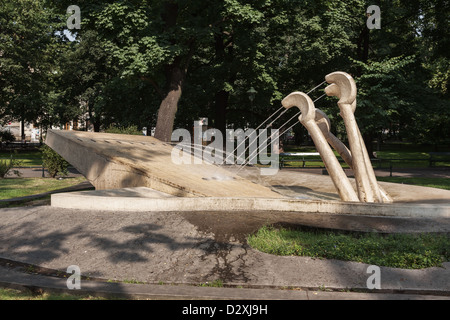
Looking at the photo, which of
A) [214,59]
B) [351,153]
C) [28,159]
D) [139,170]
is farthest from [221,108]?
[28,159]

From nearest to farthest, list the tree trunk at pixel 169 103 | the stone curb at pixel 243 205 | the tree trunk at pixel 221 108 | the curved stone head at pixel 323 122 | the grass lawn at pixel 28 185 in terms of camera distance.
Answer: the stone curb at pixel 243 205 → the curved stone head at pixel 323 122 → the grass lawn at pixel 28 185 → the tree trunk at pixel 169 103 → the tree trunk at pixel 221 108

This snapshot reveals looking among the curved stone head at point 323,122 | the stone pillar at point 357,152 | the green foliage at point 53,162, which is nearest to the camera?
the stone pillar at point 357,152

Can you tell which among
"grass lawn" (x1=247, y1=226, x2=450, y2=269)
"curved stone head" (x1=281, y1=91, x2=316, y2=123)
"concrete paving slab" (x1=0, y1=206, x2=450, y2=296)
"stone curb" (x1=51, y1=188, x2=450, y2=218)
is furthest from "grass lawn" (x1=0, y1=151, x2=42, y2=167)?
"grass lawn" (x1=247, y1=226, x2=450, y2=269)

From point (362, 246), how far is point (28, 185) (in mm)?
13132

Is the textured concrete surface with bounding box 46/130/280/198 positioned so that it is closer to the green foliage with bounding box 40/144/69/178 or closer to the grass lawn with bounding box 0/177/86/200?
the grass lawn with bounding box 0/177/86/200

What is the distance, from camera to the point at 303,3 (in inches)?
717

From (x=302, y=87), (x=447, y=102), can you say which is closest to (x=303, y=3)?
(x=302, y=87)

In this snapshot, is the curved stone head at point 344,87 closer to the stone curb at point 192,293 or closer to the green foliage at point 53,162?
the stone curb at point 192,293

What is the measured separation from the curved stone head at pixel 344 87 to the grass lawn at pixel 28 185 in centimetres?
975

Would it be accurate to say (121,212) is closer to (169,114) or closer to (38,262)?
(38,262)

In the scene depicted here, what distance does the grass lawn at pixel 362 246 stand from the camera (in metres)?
5.53

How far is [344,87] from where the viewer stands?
912cm

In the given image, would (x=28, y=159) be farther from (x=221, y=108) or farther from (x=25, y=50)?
(x=221, y=108)

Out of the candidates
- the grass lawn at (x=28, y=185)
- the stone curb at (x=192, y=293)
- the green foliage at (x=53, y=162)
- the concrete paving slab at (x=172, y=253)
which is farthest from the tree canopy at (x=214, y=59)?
the stone curb at (x=192, y=293)
